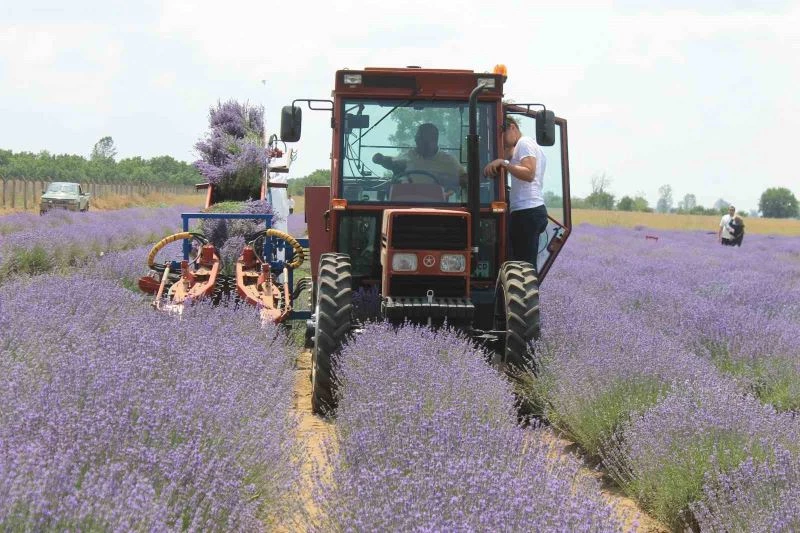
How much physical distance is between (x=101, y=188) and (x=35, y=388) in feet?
157

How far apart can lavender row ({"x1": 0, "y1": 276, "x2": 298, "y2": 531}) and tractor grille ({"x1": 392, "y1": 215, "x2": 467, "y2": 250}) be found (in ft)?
3.78

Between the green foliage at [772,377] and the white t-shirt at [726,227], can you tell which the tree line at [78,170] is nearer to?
the white t-shirt at [726,227]

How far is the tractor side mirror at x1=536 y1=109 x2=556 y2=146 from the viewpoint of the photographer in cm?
604

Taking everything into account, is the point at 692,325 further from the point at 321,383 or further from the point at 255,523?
the point at 255,523

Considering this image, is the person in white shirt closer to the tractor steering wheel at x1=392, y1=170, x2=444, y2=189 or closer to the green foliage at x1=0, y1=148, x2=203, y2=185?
the tractor steering wheel at x1=392, y1=170, x2=444, y2=189

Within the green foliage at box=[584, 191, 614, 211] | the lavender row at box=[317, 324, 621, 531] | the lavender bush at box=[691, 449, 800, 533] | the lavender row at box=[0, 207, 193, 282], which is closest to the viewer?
the lavender row at box=[317, 324, 621, 531]

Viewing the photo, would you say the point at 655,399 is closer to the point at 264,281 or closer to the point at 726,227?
the point at 264,281

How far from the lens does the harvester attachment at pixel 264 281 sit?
7312mm

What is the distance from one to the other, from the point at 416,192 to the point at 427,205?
118mm

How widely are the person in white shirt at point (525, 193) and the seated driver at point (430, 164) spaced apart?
206 mm

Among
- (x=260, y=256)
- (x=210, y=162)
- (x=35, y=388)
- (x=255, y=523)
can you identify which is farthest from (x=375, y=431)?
(x=210, y=162)

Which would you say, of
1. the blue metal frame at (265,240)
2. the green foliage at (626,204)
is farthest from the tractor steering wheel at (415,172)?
the green foliage at (626,204)

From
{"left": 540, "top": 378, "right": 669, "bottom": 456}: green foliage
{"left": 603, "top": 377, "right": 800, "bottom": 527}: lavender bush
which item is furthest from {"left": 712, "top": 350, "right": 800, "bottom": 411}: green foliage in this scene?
{"left": 603, "top": 377, "right": 800, "bottom": 527}: lavender bush

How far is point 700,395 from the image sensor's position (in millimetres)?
4477
